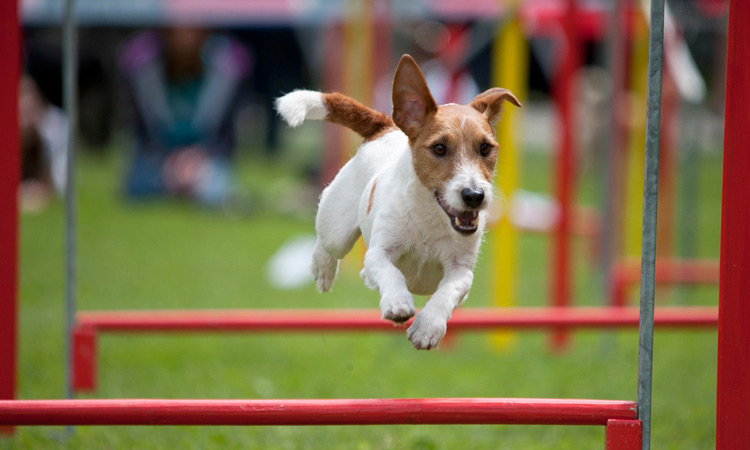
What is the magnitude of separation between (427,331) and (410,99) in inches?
26.0

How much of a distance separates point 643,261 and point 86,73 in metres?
19.8

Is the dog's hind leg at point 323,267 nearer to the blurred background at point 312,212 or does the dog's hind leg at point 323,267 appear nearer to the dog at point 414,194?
the dog at point 414,194

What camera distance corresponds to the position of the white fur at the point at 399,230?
8.24 feet

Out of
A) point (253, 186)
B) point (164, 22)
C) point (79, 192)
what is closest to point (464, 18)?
point (253, 186)

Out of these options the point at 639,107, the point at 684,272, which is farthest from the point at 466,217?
the point at 639,107

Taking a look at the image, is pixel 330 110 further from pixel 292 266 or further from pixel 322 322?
pixel 292 266

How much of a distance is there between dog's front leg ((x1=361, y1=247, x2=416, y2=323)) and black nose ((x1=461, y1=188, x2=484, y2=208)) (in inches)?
12.4

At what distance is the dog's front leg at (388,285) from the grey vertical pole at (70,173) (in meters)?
2.22

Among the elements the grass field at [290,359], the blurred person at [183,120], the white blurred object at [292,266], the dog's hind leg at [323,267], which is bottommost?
the grass field at [290,359]

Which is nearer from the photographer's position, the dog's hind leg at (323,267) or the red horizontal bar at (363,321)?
the dog's hind leg at (323,267)

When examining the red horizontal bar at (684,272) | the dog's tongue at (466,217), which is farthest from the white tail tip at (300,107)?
the red horizontal bar at (684,272)

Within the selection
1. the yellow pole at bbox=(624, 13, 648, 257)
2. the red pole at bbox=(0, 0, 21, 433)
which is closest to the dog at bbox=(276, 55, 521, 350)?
the red pole at bbox=(0, 0, 21, 433)

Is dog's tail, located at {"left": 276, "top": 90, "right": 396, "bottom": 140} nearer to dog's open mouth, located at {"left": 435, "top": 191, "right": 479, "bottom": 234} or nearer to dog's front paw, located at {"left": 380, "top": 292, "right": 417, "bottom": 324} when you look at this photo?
dog's open mouth, located at {"left": 435, "top": 191, "right": 479, "bottom": 234}

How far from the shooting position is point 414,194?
8.66 feet
